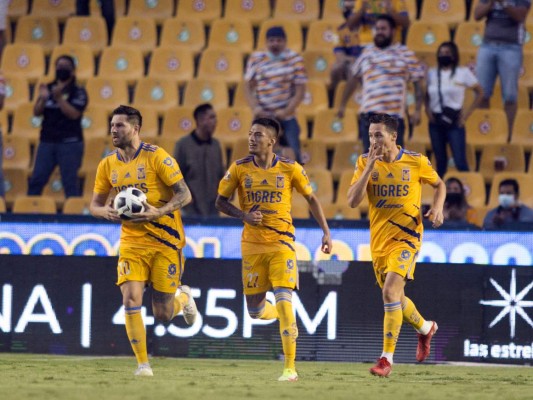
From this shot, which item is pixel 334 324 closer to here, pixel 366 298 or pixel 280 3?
pixel 366 298

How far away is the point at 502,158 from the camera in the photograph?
54.2ft

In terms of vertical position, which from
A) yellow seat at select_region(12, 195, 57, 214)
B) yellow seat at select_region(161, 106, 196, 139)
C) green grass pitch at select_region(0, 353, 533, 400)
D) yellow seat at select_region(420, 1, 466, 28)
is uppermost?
yellow seat at select_region(420, 1, 466, 28)

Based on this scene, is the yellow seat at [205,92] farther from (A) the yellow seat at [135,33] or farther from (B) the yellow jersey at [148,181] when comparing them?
(B) the yellow jersey at [148,181]

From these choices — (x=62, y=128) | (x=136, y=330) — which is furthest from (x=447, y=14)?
(x=136, y=330)

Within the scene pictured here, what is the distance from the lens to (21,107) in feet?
59.6

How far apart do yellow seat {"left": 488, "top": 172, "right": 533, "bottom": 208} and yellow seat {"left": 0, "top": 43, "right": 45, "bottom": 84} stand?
6.84 meters

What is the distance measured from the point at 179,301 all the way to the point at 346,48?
21.7 ft

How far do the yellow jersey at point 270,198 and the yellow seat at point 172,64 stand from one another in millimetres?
7640

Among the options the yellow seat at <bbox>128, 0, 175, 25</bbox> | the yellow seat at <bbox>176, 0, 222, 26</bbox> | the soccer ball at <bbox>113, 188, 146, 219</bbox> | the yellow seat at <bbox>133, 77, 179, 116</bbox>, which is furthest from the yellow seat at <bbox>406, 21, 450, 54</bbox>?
the soccer ball at <bbox>113, 188, 146, 219</bbox>

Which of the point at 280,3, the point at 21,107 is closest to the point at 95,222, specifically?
the point at 21,107

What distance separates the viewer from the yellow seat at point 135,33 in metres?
19.1

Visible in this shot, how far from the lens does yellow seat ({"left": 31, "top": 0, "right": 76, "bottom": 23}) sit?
782 inches

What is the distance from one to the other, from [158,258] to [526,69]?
338 inches

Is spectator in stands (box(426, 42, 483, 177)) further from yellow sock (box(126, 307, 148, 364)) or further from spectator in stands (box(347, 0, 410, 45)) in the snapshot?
yellow sock (box(126, 307, 148, 364))
